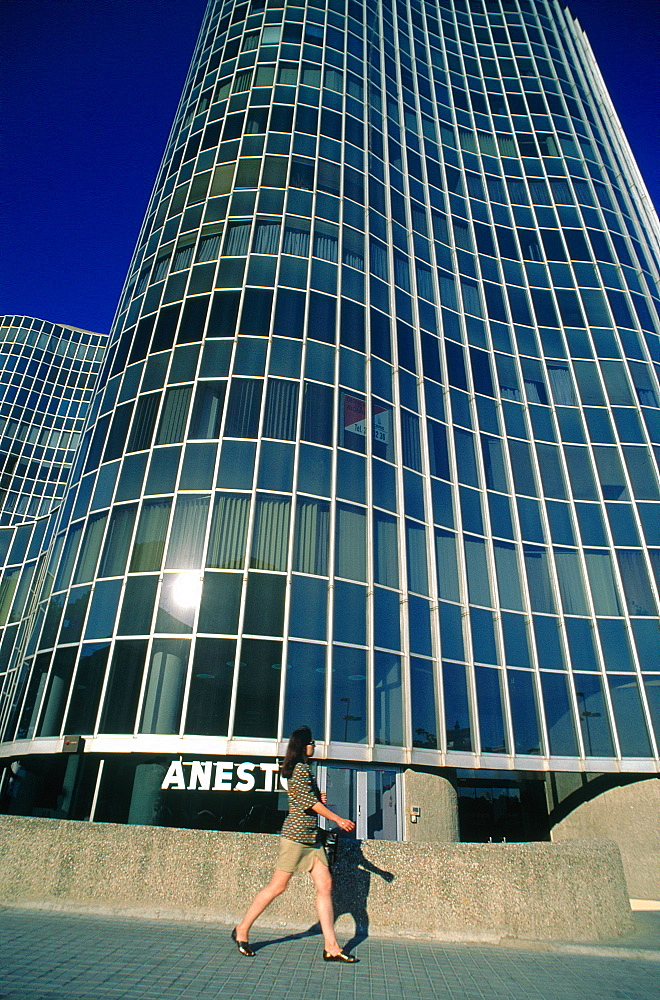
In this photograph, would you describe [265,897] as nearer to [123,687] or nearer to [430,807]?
[123,687]

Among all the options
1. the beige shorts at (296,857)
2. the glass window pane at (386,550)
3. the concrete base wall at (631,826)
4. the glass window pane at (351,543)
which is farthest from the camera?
the glass window pane at (386,550)

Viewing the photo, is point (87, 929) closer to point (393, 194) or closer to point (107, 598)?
point (107, 598)

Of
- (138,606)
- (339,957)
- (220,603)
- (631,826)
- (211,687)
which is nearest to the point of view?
(339,957)

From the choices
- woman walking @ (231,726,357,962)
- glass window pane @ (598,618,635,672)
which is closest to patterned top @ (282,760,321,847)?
woman walking @ (231,726,357,962)

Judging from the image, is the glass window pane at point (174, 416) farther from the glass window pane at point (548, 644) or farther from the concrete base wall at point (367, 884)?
the glass window pane at point (548, 644)

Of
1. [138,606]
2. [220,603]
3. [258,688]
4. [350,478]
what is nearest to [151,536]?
[138,606]

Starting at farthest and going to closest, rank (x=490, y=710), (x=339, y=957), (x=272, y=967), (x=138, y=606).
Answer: (x=490, y=710), (x=138, y=606), (x=339, y=957), (x=272, y=967)

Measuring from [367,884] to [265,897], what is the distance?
1552 millimetres

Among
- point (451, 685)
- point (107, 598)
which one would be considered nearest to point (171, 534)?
point (107, 598)

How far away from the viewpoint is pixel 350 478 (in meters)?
16.3

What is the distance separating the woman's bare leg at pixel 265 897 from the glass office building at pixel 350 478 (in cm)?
735

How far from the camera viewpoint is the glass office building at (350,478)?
13.3 meters

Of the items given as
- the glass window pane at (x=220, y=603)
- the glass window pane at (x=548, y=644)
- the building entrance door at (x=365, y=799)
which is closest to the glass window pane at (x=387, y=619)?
the building entrance door at (x=365, y=799)

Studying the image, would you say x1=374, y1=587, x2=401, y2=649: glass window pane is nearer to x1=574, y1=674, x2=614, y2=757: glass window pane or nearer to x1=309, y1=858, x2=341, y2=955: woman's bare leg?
x1=574, y1=674, x2=614, y2=757: glass window pane
